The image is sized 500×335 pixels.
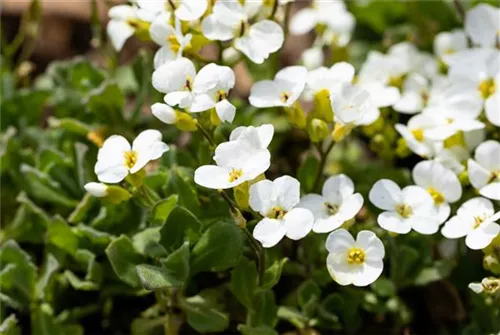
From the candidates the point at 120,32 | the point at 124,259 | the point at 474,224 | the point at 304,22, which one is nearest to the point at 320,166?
the point at 474,224

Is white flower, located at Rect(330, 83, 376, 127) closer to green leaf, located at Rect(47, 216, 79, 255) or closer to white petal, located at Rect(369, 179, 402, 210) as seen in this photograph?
white petal, located at Rect(369, 179, 402, 210)

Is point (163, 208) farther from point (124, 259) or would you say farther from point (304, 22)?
point (304, 22)

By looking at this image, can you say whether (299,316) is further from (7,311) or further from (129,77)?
(129,77)

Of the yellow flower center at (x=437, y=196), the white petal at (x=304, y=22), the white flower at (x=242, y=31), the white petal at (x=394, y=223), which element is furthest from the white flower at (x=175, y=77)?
the white petal at (x=304, y=22)

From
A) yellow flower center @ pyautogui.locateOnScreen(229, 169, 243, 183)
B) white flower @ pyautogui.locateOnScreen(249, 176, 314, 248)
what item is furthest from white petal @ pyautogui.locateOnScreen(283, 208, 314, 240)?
yellow flower center @ pyautogui.locateOnScreen(229, 169, 243, 183)

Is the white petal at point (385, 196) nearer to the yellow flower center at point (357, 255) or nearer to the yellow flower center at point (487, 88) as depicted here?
the yellow flower center at point (357, 255)

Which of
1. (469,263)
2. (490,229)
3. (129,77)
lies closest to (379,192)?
(490,229)
